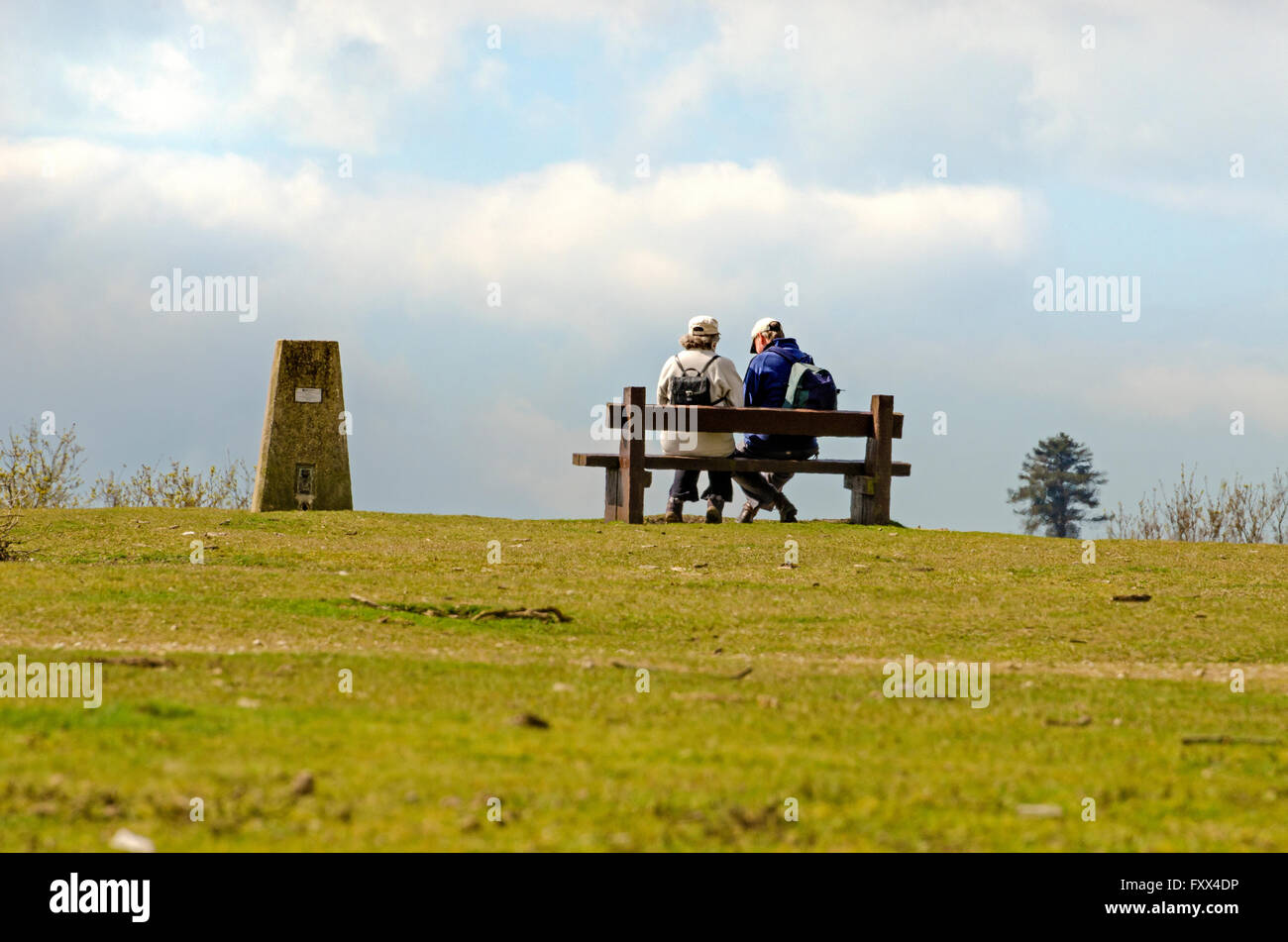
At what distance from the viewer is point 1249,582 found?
15.9 m

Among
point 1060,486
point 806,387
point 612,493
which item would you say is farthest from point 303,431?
point 1060,486

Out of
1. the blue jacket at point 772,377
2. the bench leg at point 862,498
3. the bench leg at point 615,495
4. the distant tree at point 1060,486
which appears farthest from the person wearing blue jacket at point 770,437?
the distant tree at point 1060,486

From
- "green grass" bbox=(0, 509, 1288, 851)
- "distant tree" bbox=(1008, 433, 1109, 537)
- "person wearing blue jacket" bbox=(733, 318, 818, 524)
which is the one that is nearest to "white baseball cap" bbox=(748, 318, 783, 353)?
"person wearing blue jacket" bbox=(733, 318, 818, 524)

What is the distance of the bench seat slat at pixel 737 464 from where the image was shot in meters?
19.4

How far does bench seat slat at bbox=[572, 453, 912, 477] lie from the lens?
1936cm

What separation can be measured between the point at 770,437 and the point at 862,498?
1.60 metres

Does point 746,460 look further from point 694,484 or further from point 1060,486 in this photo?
point 1060,486

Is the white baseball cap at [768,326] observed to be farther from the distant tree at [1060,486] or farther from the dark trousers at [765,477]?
the distant tree at [1060,486]

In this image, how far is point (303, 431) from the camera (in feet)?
69.8

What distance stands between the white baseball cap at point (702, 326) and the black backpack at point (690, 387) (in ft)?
2.04

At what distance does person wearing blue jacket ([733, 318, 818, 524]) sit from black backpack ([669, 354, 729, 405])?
931 mm

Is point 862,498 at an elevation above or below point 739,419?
below

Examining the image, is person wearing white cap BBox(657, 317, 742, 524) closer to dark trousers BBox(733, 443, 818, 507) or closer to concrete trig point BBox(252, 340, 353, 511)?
dark trousers BBox(733, 443, 818, 507)
